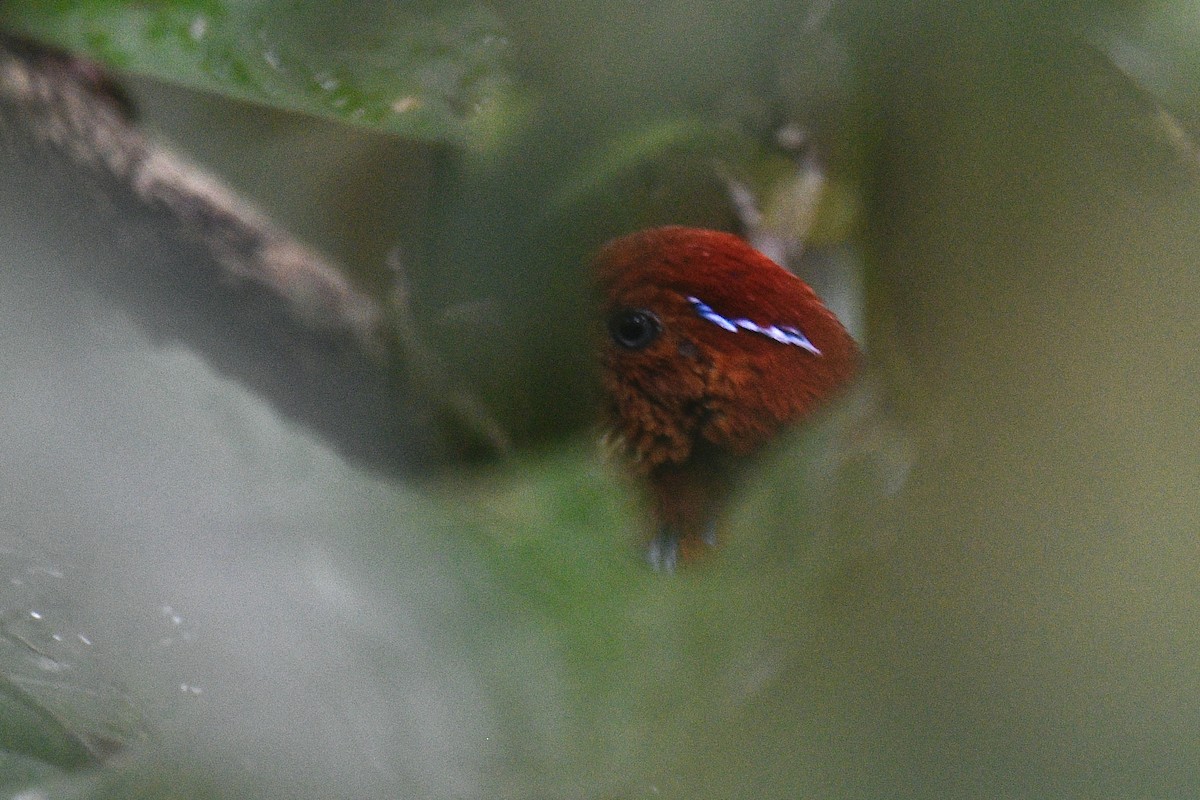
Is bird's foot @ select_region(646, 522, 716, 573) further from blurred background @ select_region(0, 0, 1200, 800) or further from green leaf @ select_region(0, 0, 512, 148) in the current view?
green leaf @ select_region(0, 0, 512, 148)

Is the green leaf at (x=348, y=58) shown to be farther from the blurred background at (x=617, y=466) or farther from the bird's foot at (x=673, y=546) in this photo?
the bird's foot at (x=673, y=546)

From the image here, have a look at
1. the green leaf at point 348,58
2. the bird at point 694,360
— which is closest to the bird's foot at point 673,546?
the bird at point 694,360

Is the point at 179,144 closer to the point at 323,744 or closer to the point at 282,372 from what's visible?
the point at 282,372

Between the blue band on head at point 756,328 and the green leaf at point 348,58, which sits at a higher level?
the green leaf at point 348,58

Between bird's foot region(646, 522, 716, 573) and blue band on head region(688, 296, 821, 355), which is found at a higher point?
blue band on head region(688, 296, 821, 355)

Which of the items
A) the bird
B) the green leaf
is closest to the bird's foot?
the bird

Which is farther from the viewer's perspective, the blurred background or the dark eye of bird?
the dark eye of bird
